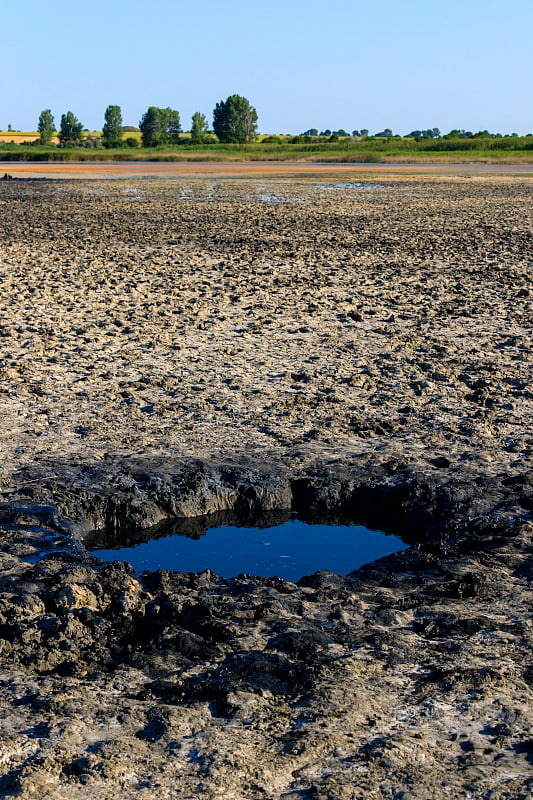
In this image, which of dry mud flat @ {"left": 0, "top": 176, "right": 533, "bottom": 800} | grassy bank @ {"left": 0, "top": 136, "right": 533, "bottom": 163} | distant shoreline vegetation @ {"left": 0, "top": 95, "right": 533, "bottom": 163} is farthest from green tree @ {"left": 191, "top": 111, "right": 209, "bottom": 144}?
dry mud flat @ {"left": 0, "top": 176, "right": 533, "bottom": 800}

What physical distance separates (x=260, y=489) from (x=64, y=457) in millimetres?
1304

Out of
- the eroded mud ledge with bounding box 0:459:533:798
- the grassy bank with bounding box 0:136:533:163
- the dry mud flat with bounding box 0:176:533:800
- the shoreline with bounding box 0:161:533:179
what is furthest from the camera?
the grassy bank with bounding box 0:136:533:163

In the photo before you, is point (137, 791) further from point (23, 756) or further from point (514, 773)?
point (514, 773)

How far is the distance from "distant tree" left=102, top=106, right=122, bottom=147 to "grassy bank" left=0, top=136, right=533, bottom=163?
29.1m

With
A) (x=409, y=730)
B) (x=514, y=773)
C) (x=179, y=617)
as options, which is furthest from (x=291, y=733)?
(x=179, y=617)

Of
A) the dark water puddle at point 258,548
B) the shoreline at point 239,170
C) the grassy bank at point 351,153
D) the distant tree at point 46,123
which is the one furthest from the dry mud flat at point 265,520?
the distant tree at point 46,123

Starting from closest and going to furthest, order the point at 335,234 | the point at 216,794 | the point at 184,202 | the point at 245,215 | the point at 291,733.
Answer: the point at 216,794 < the point at 291,733 < the point at 335,234 < the point at 245,215 < the point at 184,202

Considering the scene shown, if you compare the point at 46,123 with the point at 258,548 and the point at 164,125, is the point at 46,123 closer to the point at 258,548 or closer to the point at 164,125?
the point at 164,125

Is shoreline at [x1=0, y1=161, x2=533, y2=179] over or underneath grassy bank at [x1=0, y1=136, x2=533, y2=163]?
underneath

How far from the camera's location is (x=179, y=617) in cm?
452

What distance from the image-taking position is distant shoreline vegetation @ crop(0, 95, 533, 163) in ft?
233

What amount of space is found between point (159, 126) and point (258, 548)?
11761 cm

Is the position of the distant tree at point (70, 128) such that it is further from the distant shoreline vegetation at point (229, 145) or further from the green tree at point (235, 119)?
the green tree at point (235, 119)

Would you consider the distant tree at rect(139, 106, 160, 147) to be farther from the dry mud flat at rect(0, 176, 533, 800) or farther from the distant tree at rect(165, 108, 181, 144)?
the dry mud flat at rect(0, 176, 533, 800)
